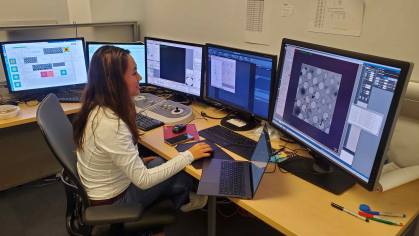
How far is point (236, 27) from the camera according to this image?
1.98 meters

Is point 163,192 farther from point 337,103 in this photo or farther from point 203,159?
point 337,103

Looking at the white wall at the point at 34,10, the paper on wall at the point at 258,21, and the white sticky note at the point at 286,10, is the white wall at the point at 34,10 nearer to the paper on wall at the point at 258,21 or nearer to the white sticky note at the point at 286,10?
the paper on wall at the point at 258,21

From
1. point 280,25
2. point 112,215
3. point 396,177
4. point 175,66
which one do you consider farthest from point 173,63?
point 396,177

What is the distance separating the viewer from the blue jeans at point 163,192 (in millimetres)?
1375

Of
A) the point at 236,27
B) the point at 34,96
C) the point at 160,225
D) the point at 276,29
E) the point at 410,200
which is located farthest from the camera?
the point at 34,96

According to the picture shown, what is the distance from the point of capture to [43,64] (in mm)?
2127

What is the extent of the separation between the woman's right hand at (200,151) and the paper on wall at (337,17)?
A: 0.85 m

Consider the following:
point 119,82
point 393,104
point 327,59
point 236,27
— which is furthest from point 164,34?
point 393,104

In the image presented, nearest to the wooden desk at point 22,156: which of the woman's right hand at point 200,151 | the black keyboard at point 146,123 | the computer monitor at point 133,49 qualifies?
the computer monitor at point 133,49

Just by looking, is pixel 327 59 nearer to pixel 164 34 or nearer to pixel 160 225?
pixel 160 225

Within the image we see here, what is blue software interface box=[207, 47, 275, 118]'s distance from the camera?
1607 millimetres

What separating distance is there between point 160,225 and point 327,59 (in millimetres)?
939

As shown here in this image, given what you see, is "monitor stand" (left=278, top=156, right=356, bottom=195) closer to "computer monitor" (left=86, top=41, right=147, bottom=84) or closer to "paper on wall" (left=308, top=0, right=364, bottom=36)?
"paper on wall" (left=308, top=0, right=364, bottom=36)

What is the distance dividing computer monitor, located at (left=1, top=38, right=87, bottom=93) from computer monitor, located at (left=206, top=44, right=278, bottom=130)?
1.05 metres
